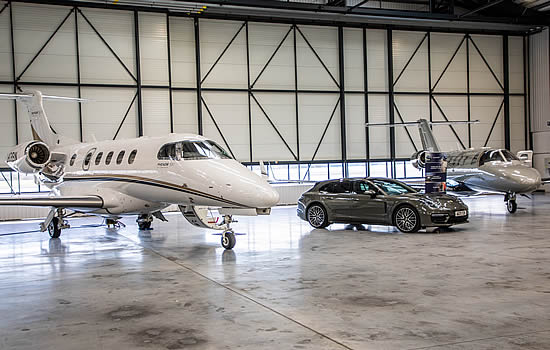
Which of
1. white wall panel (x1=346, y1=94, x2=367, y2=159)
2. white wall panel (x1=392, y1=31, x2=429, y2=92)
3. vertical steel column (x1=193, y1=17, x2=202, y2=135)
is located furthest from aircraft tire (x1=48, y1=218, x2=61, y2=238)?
white wall panel (x1=392, y1=31, x2=429, y2=92)

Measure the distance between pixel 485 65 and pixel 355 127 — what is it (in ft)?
31.3

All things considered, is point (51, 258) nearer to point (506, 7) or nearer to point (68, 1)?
point (68, 1)

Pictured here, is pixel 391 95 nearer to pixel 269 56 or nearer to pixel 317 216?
pixel 269 56

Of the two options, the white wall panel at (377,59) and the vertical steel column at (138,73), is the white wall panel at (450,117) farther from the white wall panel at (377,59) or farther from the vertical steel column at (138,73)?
the vertical steel column at (138,73)

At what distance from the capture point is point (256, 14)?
92.1 ft

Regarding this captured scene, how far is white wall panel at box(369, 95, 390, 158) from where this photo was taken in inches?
1211

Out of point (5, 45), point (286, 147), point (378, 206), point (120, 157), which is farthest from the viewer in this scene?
point (286, 147)

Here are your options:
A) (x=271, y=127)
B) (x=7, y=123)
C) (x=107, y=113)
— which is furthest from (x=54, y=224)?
(x=271, y=127)

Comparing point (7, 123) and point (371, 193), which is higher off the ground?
point (7, 123)

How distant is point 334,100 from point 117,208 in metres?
18.0

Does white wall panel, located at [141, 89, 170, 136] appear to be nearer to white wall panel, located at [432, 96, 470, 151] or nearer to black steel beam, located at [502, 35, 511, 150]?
white wall panel, located at [432, 96, 470, 151]

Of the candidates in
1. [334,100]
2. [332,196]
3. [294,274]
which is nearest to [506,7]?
[334,100]

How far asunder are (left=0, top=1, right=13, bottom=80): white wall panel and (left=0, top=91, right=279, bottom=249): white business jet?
722 centimetres

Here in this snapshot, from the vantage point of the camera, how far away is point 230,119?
2792cm
